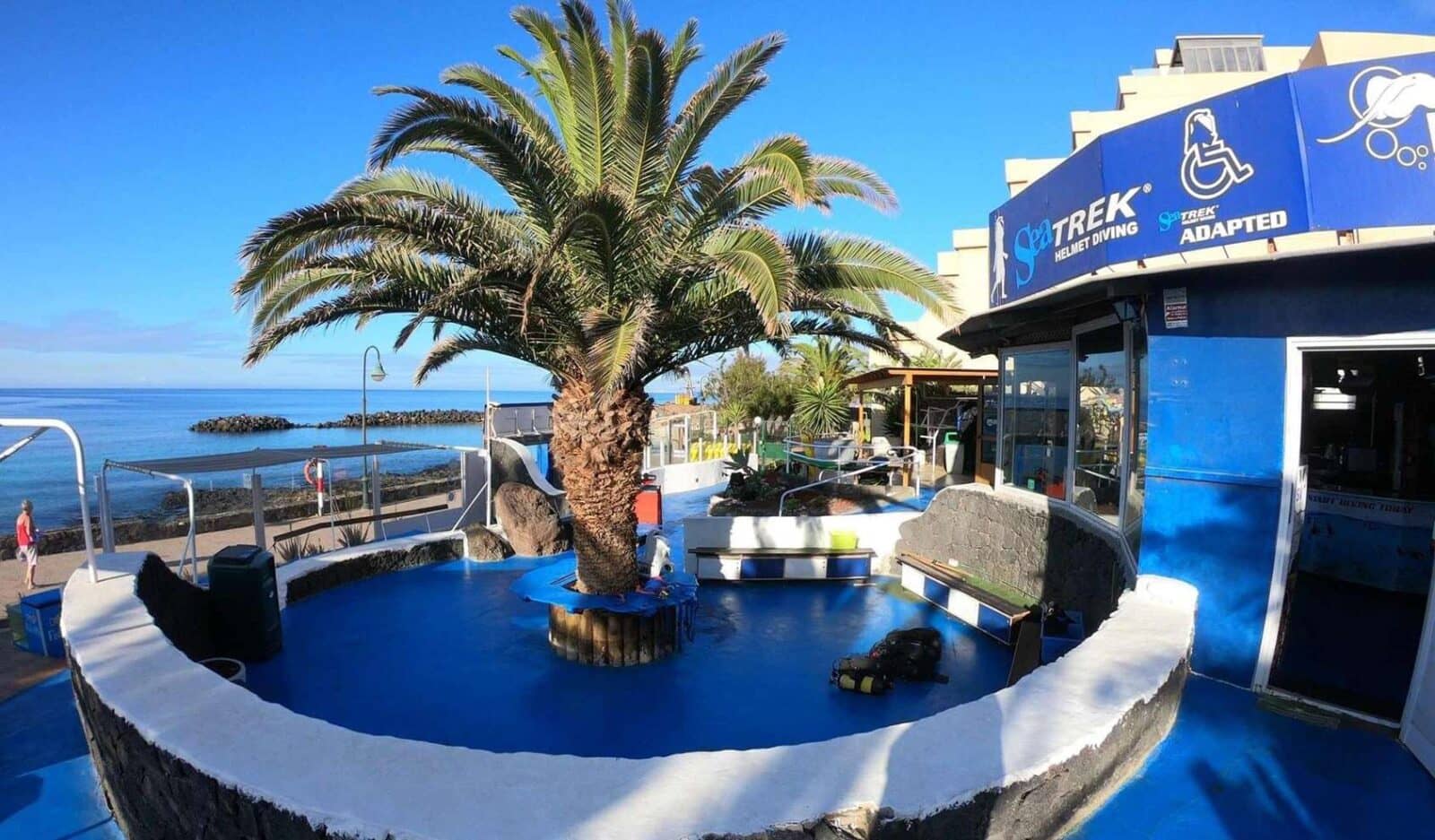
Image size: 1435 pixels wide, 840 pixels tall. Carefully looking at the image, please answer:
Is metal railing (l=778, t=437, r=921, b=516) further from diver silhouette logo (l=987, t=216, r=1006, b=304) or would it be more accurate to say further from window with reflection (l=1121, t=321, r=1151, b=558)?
window with reflection (l=1121, t=321, r=1151, b=558)

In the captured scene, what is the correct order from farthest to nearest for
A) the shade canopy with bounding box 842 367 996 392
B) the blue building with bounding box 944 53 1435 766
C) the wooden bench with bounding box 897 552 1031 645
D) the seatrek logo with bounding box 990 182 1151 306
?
the shade canopy with bounding box 842 367 996 392 → the wooden bench with bounding box 897 552 1031 645 → the seatrek logo with bounding box 990 182 1151 306 → the blue building with bounding box 944 53 1435 766

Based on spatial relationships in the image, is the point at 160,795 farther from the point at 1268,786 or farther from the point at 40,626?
the point at 40,626

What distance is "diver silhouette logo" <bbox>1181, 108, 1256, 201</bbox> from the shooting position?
4.62 meters

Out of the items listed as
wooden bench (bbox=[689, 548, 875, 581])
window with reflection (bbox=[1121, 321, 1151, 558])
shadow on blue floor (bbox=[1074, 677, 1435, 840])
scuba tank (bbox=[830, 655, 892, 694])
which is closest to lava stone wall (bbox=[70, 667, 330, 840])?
shadow on blue floor (bbox=[1074, 677, 1435, 840])

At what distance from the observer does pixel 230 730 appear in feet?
10.7

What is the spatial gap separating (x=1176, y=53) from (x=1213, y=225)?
1897cm

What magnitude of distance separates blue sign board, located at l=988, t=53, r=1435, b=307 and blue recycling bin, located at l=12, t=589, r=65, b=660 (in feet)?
34.3

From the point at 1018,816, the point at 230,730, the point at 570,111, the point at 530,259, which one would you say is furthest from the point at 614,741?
the point at 570,111

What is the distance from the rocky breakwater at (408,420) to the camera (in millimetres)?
91162

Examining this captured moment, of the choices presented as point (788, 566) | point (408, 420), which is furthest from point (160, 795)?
point (408, 420)

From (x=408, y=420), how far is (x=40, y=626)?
327 ft

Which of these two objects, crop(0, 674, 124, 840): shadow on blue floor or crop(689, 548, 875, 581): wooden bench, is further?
crop(689, 548, 875, 581): wooden bench

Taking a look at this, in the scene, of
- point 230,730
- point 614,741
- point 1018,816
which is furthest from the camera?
point 614,741

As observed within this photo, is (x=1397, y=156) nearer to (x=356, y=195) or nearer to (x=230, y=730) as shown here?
(x=230, y=730)
